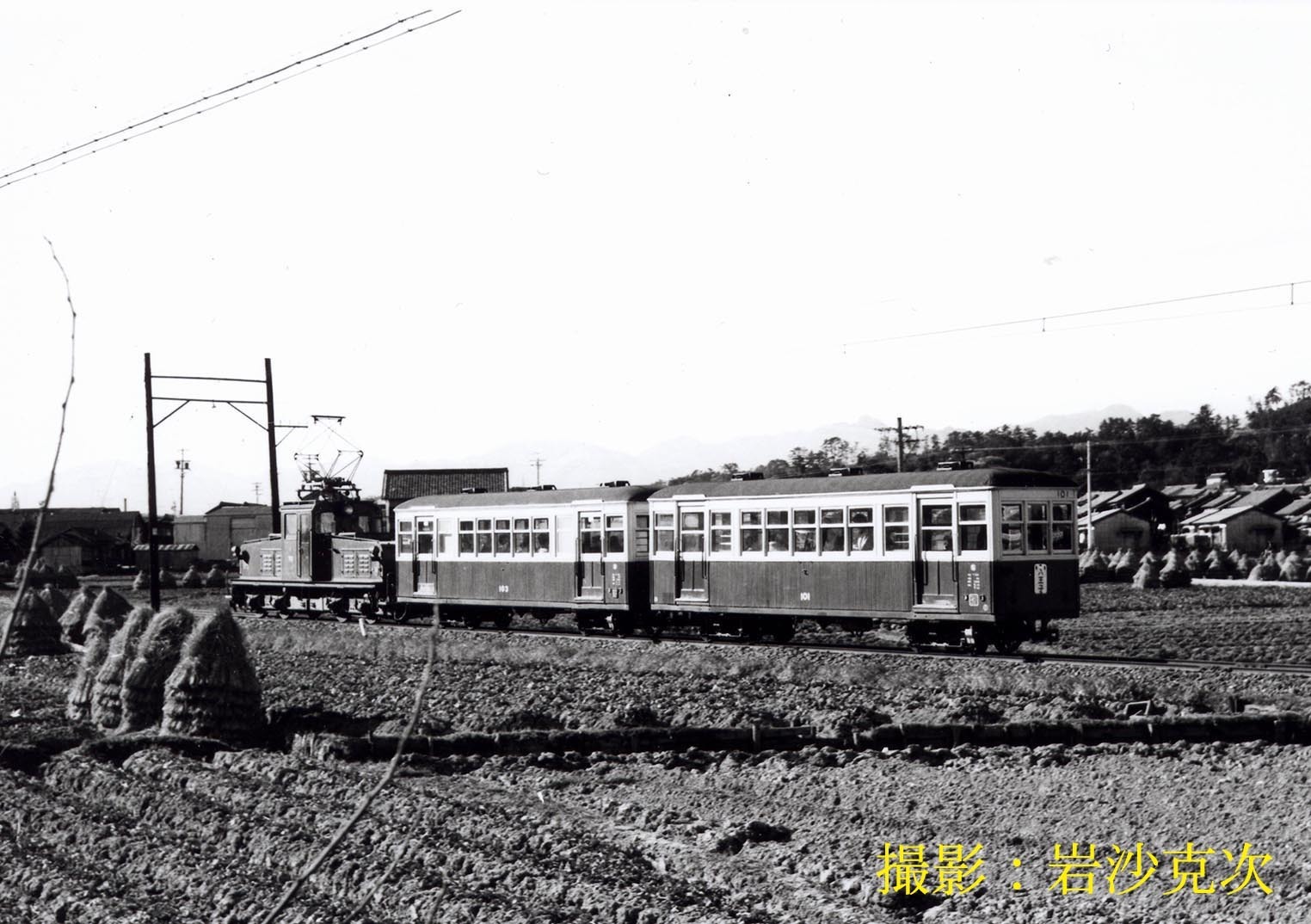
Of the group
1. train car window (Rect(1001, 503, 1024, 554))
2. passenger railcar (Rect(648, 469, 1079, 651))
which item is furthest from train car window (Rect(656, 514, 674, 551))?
train car window (Rect(1001, 503, 1024, 554))

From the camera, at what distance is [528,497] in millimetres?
26906

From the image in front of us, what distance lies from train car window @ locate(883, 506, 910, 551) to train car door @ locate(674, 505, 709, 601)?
372cm

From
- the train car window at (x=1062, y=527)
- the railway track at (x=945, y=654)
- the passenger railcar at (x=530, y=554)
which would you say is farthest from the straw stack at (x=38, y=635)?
the train car window at (x=1062, y=527)

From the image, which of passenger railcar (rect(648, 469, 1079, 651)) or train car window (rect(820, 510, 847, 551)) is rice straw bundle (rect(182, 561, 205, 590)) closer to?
passenger railcar (rect(648, 469, 1079, 651))

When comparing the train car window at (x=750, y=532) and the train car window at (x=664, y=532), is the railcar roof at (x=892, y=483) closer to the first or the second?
the train car window at (x=750, y=532)

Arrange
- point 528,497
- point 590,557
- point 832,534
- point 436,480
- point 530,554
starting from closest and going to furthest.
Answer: point 832,534 → point 590,557 → point 530,554 → point 528,497 → point 436,480

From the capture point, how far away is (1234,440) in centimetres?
9931

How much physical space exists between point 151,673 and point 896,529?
1040 cm

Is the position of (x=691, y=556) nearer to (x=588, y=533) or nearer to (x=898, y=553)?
(x=588, y=533)

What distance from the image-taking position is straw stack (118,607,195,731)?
15195 millimetres

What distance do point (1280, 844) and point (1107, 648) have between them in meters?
15.9

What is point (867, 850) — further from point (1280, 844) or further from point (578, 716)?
point (578, 716)

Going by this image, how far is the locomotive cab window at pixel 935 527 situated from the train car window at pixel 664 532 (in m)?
5.05

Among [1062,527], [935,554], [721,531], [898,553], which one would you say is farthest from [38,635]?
[1062,527]
